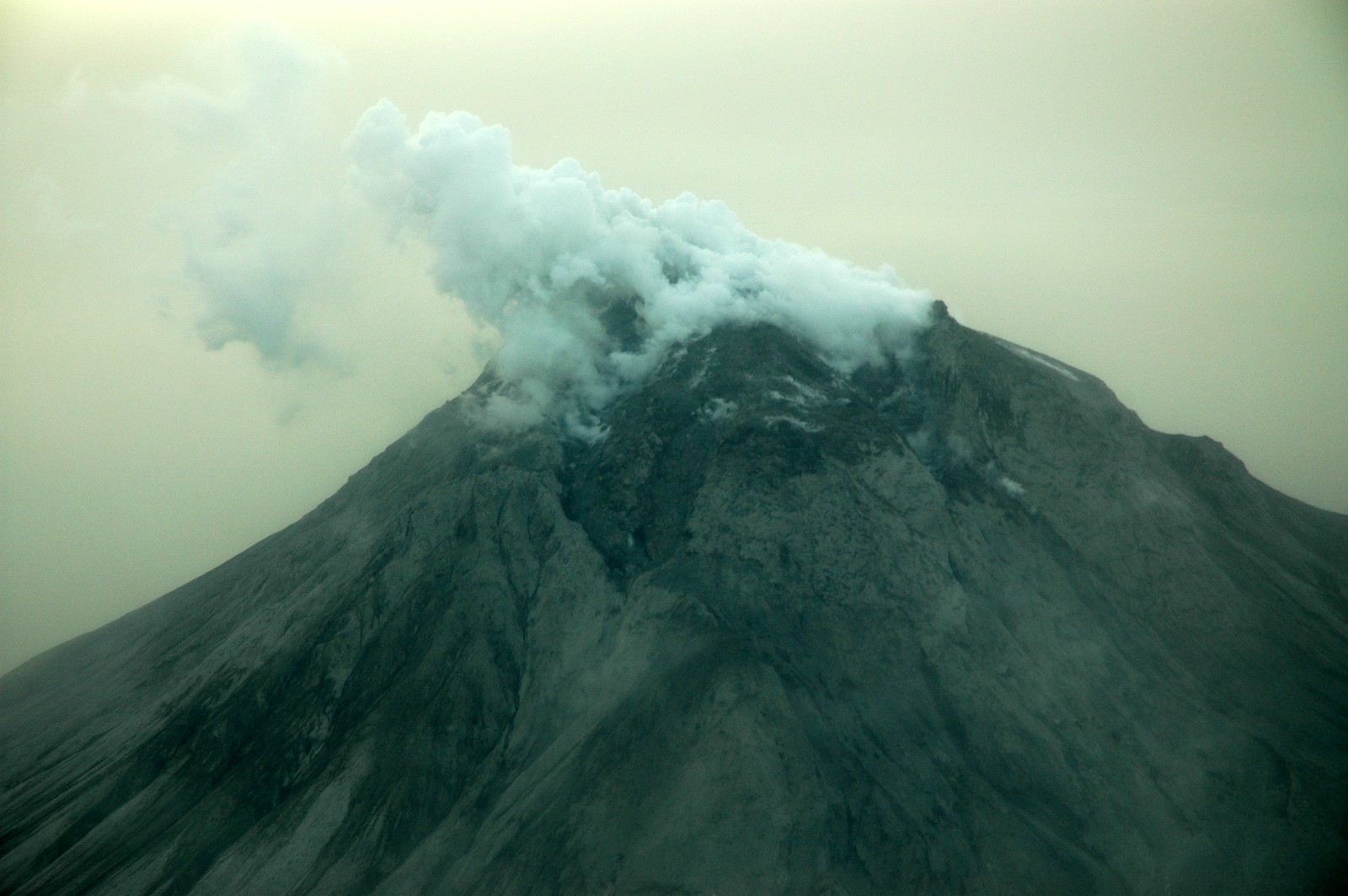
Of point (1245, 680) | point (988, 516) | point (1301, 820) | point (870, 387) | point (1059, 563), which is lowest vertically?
point (1301, 820)

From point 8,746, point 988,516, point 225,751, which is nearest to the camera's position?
point 225,751

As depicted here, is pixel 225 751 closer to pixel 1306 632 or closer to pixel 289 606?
pixel 289 606

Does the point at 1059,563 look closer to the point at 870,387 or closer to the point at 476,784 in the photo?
the point at 870,387

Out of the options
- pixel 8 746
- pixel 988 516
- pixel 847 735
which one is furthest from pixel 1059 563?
pixel 8 746

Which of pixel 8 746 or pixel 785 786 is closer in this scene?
pixel 785 786

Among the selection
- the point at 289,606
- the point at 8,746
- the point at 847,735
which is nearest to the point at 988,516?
the point at 847,735

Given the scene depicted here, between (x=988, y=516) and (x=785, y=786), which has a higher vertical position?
(x=988, y=516)

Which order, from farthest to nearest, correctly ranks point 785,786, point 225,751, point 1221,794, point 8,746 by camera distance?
1. point 8,746
2. point 225,751
3. point 1221,794
4. point 785,786
